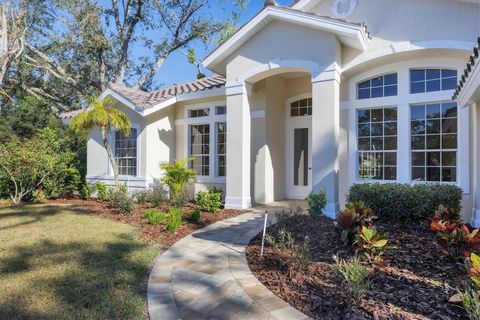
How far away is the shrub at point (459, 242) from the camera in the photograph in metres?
4.40

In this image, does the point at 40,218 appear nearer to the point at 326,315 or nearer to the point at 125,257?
the point at 125,257

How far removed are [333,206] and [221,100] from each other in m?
5.96

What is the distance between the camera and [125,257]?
224 inches

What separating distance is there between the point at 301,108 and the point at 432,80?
14.5 feet

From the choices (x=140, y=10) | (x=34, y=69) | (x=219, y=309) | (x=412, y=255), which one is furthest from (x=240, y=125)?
(x=34, y=69)

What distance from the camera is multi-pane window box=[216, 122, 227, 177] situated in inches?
490

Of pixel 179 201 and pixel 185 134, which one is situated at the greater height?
pixel 185 134

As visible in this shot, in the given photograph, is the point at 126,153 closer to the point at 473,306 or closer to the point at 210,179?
the point at 210,179

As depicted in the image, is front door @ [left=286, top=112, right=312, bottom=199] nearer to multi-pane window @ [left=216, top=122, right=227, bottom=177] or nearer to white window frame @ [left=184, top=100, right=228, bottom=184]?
multi-pane window @ [left=216, top=122, right=227, bottom=177]

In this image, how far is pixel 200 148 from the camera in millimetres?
13070

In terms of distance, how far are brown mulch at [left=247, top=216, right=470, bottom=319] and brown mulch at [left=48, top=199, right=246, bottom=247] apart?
6.94 ft

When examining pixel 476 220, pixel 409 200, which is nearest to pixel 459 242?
pixel 409 200

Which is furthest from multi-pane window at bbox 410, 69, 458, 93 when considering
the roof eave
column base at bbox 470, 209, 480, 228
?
column base at bbox 470, 209, 480, 228

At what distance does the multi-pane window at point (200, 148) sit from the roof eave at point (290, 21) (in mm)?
2964
